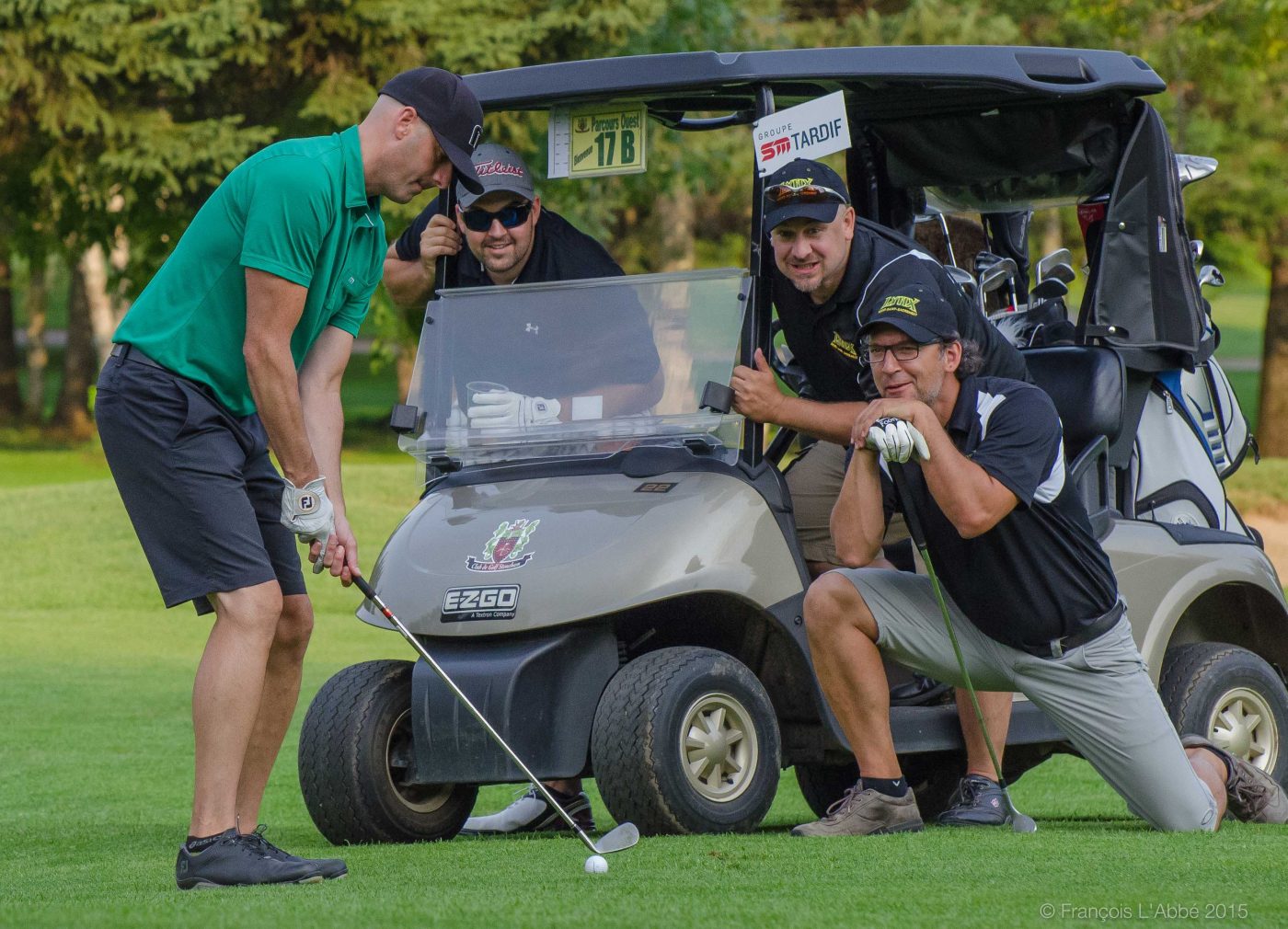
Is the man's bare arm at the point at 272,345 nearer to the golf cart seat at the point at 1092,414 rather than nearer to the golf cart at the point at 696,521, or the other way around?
the golf cart at the point at 696,521

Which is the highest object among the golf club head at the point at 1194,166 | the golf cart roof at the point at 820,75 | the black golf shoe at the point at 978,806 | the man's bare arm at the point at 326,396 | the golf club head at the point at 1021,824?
the golf cart roof at the point at 820,75

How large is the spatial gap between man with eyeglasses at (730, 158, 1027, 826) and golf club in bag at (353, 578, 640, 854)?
3.48 feet

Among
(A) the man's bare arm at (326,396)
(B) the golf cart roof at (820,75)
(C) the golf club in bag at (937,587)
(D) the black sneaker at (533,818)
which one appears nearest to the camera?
(A) the man's bare arm at (326,396)

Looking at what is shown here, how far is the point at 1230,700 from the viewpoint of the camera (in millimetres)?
5766

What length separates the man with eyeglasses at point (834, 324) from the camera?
16.7 ft

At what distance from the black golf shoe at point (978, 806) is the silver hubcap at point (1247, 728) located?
0.76m

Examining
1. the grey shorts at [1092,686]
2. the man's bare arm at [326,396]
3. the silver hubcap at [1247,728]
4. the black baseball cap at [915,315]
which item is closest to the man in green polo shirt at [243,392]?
the man's bare arm at [326,396]

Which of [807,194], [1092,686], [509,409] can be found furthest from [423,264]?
[1092,686]

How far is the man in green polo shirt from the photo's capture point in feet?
13.7

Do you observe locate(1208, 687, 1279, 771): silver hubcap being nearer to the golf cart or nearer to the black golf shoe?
the golf cart

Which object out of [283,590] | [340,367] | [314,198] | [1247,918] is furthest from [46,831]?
[1247,918]

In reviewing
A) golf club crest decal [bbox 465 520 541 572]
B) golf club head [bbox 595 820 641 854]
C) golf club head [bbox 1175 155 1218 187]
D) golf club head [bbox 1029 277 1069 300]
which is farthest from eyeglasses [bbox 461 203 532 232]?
golf club head [bbox 1175 155 1218 187]

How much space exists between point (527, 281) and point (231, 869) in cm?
221

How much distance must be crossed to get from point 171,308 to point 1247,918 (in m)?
2.54
